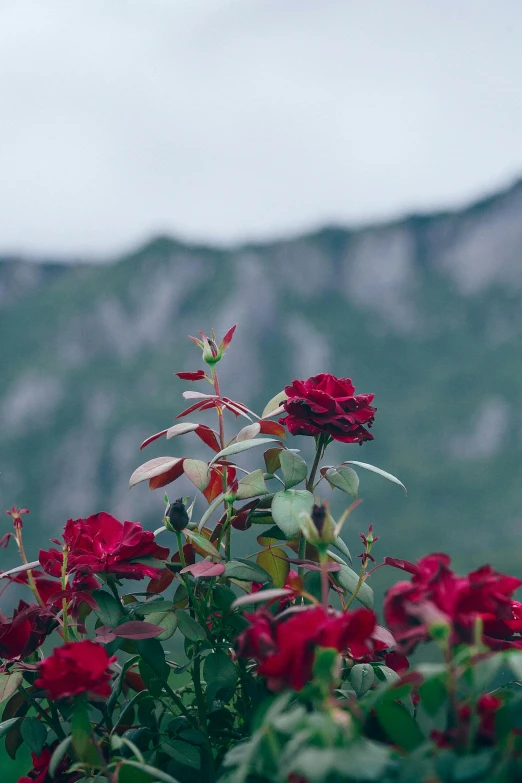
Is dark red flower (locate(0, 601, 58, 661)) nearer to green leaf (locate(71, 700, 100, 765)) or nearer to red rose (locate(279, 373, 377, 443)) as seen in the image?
green leaf (locate(71, 700, 100, 765))

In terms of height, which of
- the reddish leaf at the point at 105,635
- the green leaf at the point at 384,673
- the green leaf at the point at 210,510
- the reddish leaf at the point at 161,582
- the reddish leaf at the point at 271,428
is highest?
the reddish leaf at the point at 271,428

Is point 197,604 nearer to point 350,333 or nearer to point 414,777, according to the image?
point 414,777

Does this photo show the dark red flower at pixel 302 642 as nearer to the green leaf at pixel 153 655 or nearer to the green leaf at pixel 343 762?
the green leaf at pixel 343 762

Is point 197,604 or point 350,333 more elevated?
point 350,333

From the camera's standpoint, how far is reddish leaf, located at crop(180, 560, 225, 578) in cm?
74

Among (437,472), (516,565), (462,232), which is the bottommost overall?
(516,565)

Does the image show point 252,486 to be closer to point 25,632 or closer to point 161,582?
point 161,582

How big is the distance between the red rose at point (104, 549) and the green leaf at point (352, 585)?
8.1 inches

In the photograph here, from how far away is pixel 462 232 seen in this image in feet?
→ 109

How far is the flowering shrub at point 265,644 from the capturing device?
474 millimetres

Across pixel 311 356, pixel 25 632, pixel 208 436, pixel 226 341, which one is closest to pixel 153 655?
pixel 25 632

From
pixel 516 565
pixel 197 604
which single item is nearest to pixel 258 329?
pixel 516 565

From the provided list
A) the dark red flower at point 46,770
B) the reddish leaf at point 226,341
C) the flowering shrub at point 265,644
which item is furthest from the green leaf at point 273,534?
the dark red flower at point 46,770

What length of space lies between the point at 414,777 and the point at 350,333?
93.5 ft
